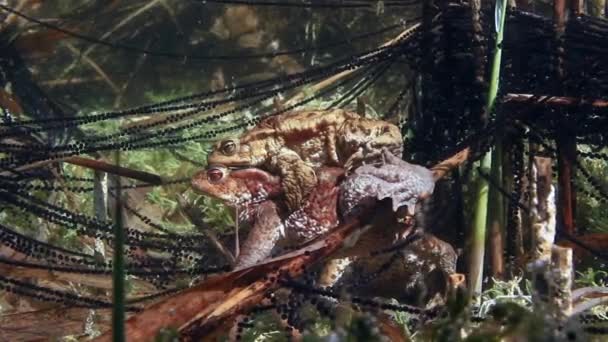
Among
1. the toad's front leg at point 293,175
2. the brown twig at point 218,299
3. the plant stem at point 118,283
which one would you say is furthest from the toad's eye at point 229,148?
the plant stem at point 118,283

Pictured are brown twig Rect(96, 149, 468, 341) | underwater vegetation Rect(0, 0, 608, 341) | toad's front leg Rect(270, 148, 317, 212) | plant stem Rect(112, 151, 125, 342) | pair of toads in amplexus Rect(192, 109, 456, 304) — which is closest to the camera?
plant stem Rect(112, 151, 125, 342)

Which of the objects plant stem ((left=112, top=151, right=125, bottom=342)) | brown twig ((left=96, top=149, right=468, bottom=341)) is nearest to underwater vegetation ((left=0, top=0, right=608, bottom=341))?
brown twig ((left=96, top=149, right=468, bottom=341))

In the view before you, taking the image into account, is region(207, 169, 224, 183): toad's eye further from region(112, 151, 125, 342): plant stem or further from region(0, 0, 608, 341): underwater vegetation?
region(112, 151, 125, 342): plant stem

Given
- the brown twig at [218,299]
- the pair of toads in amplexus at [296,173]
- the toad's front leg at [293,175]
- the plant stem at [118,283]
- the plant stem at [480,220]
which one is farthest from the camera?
the plant stem at [480,220]

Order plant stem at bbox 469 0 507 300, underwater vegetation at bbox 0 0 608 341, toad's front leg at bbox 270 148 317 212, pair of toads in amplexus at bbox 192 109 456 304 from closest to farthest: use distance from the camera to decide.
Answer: underwater vegetation at bbox 0 0 608 341, pair of toads in amplexus at bbox 192 109 456 304, toad's front leg at bbox 270 148 317 212, plant stem at bbox 469 0 507 300

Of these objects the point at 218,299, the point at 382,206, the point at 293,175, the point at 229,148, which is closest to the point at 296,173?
the point at 293,175

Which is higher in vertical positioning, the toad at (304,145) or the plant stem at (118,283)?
the toad at (304,145)

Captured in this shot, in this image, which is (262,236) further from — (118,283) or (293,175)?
(118,283)

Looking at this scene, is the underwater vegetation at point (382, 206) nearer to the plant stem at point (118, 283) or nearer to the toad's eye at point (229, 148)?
the toad's eye at point (229, 148)
